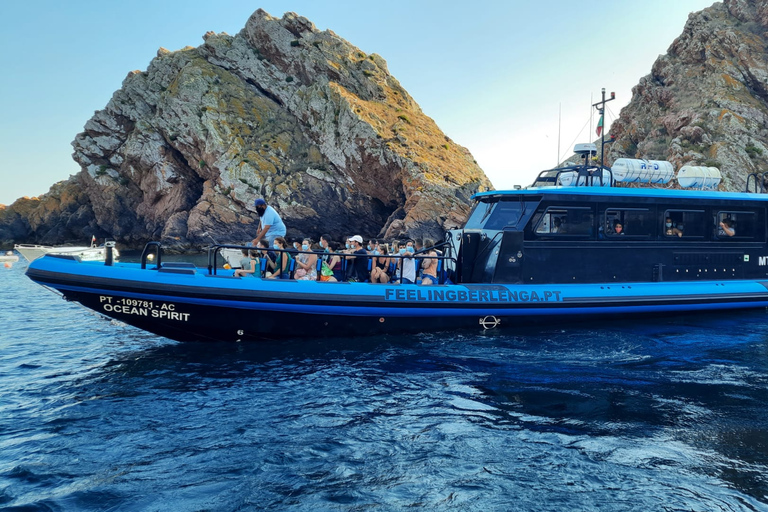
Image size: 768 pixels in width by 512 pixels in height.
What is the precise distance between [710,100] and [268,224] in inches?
1920

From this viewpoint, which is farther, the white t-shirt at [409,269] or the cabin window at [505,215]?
the white t-shirt at [409,269]

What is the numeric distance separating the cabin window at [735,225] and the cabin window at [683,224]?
469 mm

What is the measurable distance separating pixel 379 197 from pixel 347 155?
4.84 meters

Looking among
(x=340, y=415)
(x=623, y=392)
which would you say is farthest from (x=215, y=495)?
(x=623, y=392)

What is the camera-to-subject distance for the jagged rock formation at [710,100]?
129 feet

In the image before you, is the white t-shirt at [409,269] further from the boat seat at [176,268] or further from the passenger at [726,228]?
the passenger at [726,228]

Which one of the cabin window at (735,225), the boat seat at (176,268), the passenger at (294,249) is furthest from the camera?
the cabin window at (735,225)

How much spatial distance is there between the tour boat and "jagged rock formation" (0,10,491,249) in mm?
26300

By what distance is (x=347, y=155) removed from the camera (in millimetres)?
43719

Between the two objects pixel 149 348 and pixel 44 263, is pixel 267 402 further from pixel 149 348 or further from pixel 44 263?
pixel 44 263

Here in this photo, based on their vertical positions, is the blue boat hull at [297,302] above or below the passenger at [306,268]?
below

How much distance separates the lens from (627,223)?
9.73m

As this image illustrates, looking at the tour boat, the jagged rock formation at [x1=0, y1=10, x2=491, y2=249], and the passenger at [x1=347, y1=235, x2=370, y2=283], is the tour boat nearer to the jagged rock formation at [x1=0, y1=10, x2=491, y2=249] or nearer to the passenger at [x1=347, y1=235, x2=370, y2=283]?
the passenger at [x1=347, y1=235, x2=370, y2=283]

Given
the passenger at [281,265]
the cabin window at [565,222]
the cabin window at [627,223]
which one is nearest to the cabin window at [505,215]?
the cabin window at [565,222]
